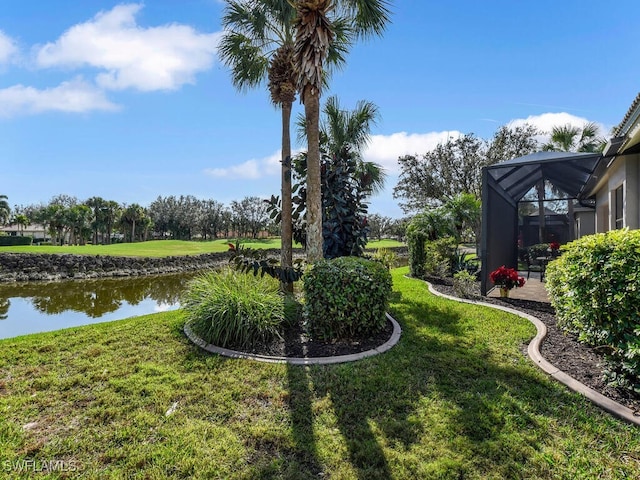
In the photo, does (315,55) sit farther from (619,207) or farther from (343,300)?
(619,207)

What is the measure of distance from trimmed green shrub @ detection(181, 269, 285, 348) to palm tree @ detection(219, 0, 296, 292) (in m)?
1.78

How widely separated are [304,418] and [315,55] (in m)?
5.63

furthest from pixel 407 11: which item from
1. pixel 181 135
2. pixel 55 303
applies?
pixel 55 303

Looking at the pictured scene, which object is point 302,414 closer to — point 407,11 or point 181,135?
point 407,11

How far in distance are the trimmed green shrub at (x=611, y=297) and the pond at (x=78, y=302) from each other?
29.4 ft

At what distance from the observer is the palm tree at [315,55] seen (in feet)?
18.7

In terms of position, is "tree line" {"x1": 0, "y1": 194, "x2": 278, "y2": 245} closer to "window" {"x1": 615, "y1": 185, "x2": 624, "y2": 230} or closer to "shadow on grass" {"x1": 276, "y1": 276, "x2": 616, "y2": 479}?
"window" {"x1": 615, "y1": 185, "x2": 624, "y2": 230}

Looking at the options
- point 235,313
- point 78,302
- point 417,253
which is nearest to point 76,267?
point 78,302

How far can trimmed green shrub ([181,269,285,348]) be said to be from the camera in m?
4.69

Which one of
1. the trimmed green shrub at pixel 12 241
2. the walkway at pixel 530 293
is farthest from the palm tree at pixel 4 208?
the walkway at pixel 530 293

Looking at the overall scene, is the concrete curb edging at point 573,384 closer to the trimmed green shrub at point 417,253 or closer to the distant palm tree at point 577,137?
the trimmed green shrub at point 417,253

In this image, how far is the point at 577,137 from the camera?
52.4 ft

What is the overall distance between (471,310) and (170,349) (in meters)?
5.24

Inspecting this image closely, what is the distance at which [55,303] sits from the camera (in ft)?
33.5
